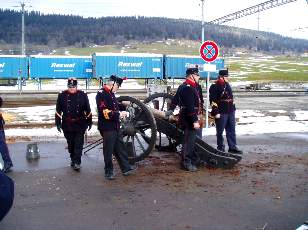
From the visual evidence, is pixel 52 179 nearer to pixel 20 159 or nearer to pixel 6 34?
pixel 20 159

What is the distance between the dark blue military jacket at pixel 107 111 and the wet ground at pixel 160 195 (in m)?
0.90

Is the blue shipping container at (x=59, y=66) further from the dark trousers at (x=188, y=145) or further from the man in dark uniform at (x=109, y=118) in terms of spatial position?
the man in dark uniform at (x=109, y=118)

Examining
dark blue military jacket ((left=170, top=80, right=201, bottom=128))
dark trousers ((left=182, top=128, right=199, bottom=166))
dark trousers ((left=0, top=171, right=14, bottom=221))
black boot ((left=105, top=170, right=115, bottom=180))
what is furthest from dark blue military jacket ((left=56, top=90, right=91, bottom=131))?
dark trousers ((left=0, top=171, right=14, bottom=221))

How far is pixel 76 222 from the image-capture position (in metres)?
5.67

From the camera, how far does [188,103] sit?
8.32m

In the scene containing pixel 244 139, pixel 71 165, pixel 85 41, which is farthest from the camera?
pixel 85 41

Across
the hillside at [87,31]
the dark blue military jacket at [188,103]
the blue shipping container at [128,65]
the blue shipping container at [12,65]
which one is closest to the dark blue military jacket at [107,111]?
the dark blue military jacket at [188,103]

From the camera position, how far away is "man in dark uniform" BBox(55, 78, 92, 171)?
27.7 ft

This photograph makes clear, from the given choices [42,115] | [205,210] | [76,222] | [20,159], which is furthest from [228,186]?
[42,115]

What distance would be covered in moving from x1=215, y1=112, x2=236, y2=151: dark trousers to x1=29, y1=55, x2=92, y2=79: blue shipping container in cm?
3362

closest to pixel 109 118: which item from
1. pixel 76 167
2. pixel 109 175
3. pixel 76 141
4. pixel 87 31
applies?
pixel 109 175

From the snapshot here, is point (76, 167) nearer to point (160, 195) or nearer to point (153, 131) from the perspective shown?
point (153, 131)

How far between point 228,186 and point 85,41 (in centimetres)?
16489

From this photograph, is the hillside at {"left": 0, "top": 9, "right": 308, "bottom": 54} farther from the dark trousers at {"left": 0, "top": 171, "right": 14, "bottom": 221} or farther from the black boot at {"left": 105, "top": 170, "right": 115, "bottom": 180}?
the dark trousers at {"left": 0, "top": 171, "right": 14, "bottom": 221}
